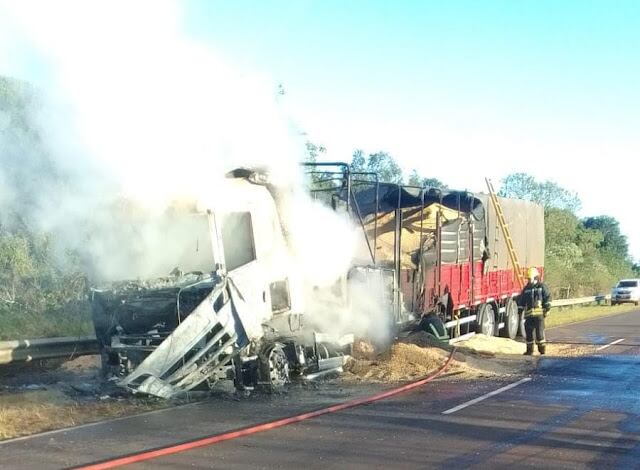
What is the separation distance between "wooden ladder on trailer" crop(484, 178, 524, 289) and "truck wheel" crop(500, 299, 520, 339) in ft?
2.71

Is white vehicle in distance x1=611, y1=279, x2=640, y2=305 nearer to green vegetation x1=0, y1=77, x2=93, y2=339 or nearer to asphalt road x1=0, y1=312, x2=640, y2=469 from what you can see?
asphalt road x1=0, y1=312, x2=640, y2=469

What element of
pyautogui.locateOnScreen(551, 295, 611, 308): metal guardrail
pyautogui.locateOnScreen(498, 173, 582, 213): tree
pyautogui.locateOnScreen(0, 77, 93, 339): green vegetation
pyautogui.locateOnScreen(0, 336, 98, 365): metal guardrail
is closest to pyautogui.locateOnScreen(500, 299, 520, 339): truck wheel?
pyautogui.locateOnScreen(0, 77, 93, 339): green vegetation

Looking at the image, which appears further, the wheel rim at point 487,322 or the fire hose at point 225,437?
the wheel rim at point 487,322

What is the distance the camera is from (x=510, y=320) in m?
21.4

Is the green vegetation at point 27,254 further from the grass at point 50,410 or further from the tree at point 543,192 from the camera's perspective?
the tree at point 543,192

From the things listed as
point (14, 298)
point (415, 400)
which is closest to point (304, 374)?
point (415, 400)

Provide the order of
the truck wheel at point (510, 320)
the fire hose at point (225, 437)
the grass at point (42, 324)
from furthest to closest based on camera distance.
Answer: the truck wheel at point (510, 320) < the grass at point (42, 324) < the fire hose at point (225, 437)

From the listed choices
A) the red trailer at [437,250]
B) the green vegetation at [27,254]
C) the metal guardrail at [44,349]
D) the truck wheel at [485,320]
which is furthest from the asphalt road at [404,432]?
the truck wheel at [485,320]

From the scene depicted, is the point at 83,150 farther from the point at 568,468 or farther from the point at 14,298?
the point at 14,298

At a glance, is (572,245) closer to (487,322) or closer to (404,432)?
(487,322)

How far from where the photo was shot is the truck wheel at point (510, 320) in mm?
21219

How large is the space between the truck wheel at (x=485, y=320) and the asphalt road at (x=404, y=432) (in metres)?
7.79

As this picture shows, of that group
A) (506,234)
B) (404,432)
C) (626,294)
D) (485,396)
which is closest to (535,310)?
(506,234)

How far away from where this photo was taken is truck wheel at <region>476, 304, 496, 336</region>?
19.2 meters
